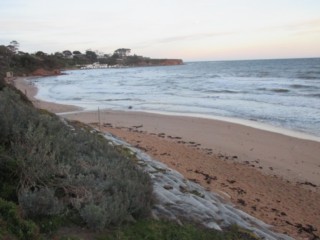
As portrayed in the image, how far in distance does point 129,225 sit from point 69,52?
184 meters

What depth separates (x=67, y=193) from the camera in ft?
13.7

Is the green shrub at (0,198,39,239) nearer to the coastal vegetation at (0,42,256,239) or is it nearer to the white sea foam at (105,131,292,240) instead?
the coastal vegetation at (0,42,256,239)

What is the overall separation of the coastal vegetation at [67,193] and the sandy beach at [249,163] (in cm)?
259

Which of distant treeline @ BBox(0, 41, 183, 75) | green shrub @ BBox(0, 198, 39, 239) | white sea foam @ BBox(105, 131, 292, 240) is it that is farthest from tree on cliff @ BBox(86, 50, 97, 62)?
green shrub @ BBox(0, 198, 39, 239)

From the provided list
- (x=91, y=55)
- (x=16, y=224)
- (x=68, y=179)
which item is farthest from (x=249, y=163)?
(x=91, y=55)

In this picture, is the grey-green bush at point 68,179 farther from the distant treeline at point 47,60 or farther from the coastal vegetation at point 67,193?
the distant treeline at point 47,60

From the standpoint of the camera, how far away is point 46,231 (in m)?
3.51

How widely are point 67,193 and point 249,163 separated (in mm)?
7584

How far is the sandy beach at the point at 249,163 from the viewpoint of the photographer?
716 centimetres

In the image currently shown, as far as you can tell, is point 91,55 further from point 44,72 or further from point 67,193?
point 67,193

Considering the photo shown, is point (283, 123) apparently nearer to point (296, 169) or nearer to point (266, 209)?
point (296, 169)

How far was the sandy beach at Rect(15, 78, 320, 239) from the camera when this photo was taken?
7156mm

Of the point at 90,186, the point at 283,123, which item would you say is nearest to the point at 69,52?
the point at 283,123

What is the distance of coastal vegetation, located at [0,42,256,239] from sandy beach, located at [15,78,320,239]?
8.49ft
